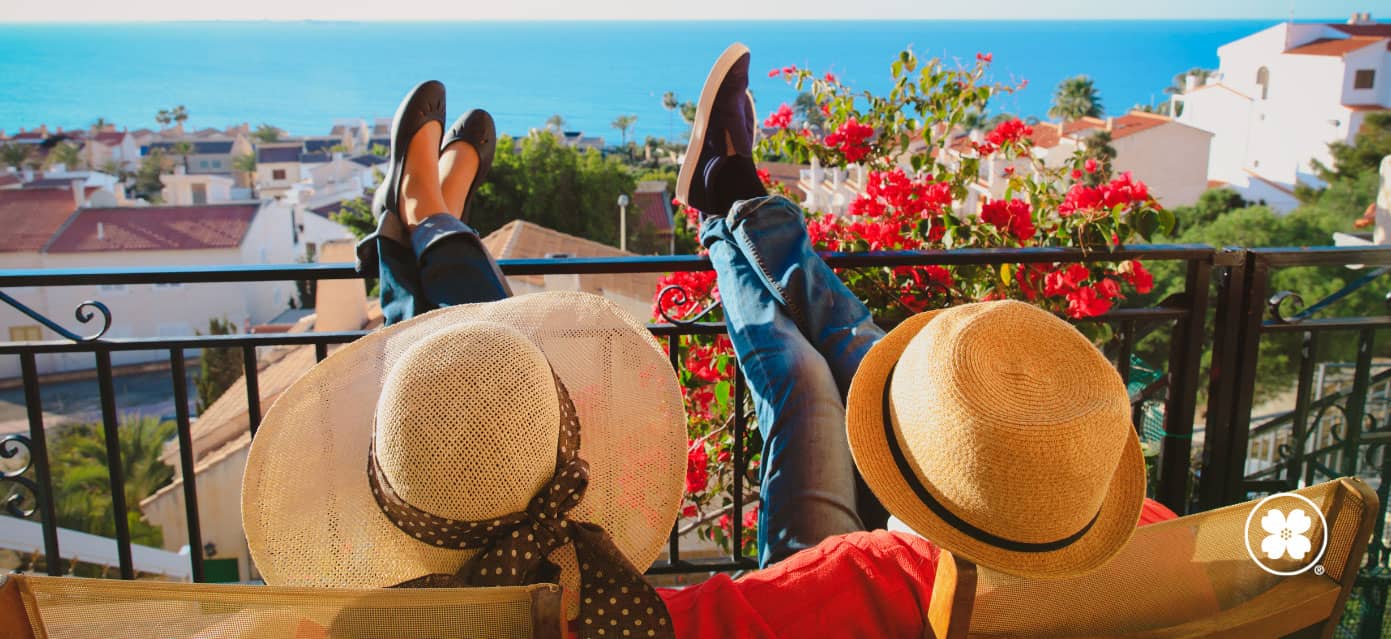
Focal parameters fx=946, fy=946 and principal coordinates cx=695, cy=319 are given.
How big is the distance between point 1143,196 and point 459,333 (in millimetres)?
1747

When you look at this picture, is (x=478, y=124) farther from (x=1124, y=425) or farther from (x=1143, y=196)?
(x=1124, y=425)

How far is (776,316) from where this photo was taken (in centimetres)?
174

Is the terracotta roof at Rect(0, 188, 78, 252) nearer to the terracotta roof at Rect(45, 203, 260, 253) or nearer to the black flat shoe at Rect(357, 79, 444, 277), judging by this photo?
the terracotta roof at Rect(45, 203, 260, 253)

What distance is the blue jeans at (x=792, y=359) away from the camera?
1443 millimetres

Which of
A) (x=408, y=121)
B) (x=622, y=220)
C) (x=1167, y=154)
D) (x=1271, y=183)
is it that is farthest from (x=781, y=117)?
(x=1271, y=183)

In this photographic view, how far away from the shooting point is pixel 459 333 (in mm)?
935

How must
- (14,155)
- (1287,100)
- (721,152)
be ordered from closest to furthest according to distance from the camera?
(721,152)
(1287,100)
(14,155)

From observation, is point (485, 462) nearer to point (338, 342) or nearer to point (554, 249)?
point (338, 342)

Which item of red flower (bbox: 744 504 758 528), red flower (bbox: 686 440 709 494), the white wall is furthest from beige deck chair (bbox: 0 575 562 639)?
the white wall

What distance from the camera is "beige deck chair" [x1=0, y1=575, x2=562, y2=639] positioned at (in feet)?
2.33

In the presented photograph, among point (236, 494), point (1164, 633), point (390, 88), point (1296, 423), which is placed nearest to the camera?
point (1164, 633)

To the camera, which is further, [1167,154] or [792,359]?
[1167,154]

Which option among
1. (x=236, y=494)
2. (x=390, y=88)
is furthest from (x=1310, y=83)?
(x=390, y=88)

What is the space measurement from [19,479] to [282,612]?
1.37 m
